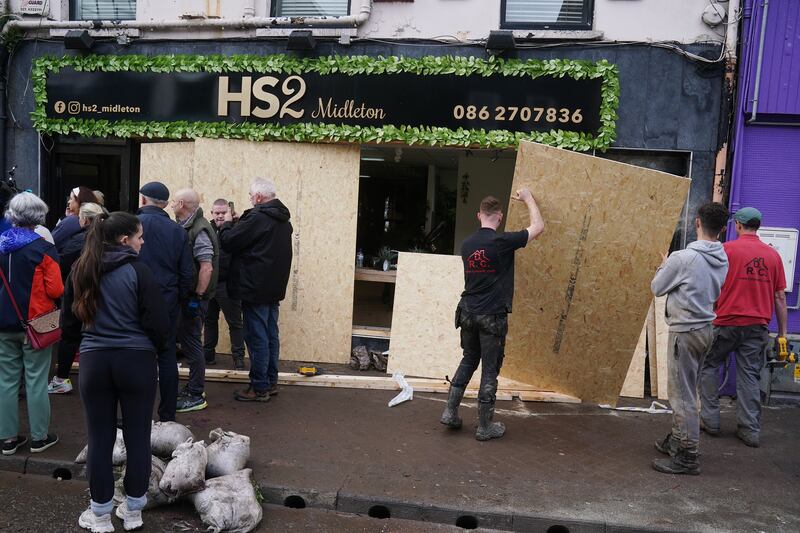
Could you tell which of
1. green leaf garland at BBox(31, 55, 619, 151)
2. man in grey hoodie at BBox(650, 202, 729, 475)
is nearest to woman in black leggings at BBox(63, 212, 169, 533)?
man in grey hoodie at BBox(650, 202, 729, 475)

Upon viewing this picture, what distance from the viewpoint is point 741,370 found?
6.34 meters

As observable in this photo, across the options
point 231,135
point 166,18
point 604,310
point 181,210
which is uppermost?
point 166,18

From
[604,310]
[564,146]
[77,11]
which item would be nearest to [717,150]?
[564,146]

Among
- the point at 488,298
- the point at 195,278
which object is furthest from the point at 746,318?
the point at 195,278

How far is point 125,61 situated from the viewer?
869cm

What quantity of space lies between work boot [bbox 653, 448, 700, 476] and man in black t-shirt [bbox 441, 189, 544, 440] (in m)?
1.36

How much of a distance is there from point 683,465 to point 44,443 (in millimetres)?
4914

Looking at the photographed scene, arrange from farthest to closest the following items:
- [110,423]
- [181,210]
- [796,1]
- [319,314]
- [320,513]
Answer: [319,314] < [796,1] < [181,210] < [320,513] < [110,423]

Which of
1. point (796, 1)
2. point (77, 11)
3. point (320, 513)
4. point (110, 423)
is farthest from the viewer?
point (77, 11)

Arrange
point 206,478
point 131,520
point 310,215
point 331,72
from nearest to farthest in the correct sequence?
point 131,520 → point 206,478 → point 331,72 → point 310,215

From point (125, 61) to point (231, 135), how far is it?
170cm

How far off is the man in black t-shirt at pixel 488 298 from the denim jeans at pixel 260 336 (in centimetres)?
190

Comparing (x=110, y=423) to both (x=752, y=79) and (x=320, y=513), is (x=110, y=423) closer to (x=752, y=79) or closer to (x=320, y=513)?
(x=320, y=513)

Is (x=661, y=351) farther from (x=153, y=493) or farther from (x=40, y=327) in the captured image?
(x=40, y=327)
